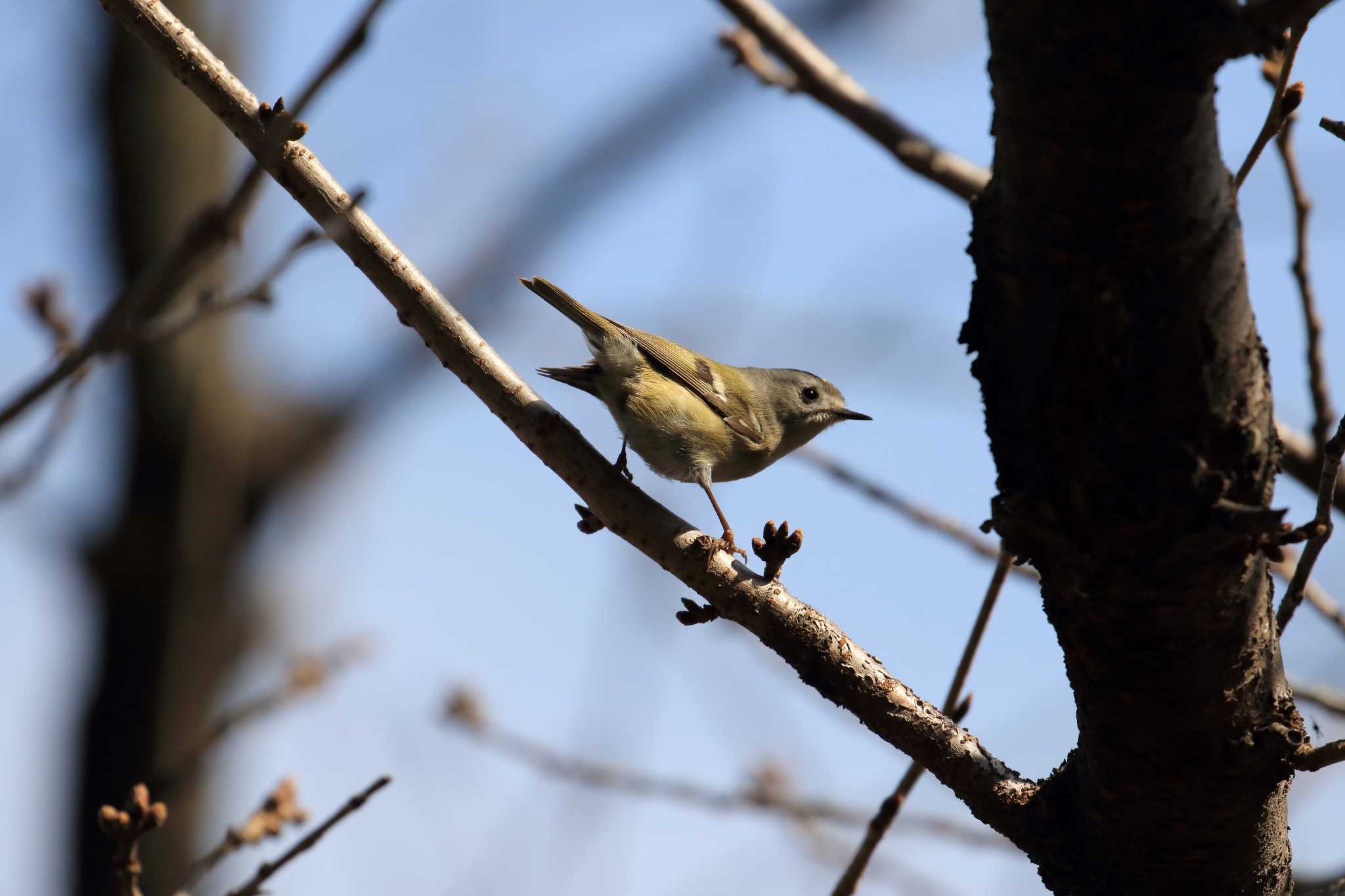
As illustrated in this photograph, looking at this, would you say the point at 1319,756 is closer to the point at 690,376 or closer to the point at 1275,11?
the point at 1275,11

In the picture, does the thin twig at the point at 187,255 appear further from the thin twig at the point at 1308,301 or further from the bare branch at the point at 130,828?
the thin twig at the point at 1308,301

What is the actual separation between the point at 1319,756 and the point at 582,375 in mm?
3205

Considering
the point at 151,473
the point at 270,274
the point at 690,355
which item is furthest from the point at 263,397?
the point at 270,274

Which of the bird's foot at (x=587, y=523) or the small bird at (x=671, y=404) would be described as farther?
the small bird at (x=671, y=404)

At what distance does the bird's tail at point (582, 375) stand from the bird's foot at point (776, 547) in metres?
2.34

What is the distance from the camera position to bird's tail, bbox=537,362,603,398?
180 inches

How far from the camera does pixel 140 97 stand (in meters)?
6.73

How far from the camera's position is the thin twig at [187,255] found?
55.7 inches

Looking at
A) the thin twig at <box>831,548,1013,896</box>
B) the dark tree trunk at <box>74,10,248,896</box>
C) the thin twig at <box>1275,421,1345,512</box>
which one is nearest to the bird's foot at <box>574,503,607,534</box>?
the thin twig at <box>831,548,1013,896</box>

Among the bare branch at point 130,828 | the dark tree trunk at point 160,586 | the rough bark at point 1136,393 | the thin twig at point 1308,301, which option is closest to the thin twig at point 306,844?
the bare branch at point 130,828

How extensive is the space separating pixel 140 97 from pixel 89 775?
3.83 m

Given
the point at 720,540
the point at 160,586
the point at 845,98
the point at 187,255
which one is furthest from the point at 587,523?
the point at 160,586

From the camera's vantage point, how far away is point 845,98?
4.08m

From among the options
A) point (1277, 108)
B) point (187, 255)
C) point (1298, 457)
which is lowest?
point (187, 255)
